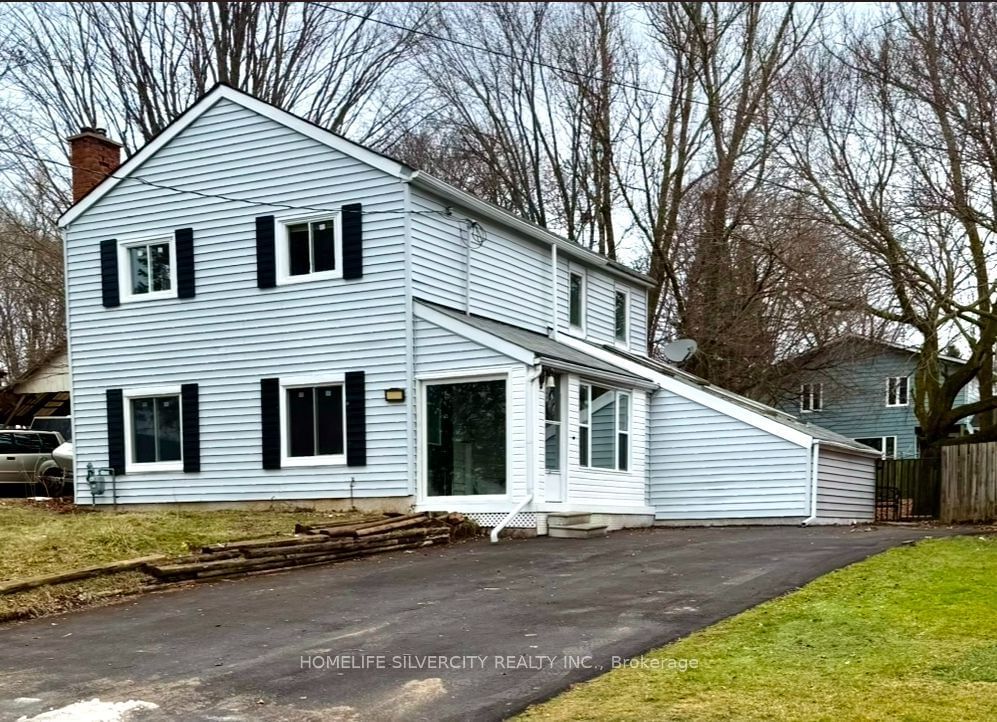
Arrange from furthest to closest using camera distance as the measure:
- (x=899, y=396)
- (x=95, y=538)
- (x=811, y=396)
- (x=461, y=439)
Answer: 1. (x=899, y=396)
2. (x=811, y=396)
3. (x=461, y=439)
4. (x=95, y=538)

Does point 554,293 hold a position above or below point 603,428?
above

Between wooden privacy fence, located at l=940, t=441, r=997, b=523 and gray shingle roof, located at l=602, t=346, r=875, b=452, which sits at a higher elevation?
gray shingle roof, located at l=602, t=346, r=875, b=452

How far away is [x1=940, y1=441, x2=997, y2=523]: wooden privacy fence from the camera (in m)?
20.0

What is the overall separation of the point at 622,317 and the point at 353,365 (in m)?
8.58

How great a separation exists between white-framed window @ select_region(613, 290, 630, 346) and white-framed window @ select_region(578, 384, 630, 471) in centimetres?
474

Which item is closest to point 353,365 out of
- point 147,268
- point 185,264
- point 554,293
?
point 185,264

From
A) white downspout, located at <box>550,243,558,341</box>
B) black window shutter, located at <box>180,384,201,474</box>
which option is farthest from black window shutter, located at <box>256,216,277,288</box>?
white downspout, located at <box>550,243,558,341</box>

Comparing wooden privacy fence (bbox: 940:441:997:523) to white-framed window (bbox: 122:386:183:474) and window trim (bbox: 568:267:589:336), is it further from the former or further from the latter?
white-framed window (bbox: 122:386:183:474)

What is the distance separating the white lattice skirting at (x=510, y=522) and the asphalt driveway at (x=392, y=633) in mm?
2465

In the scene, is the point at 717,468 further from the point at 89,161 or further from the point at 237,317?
the point at 89,161

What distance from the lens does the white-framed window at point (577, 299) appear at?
67.1 ft

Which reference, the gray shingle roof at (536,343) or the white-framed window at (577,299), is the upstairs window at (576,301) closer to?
the white-framed window at (577,299)

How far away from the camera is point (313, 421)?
16.4 metres

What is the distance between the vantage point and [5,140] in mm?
Answer: 27094
